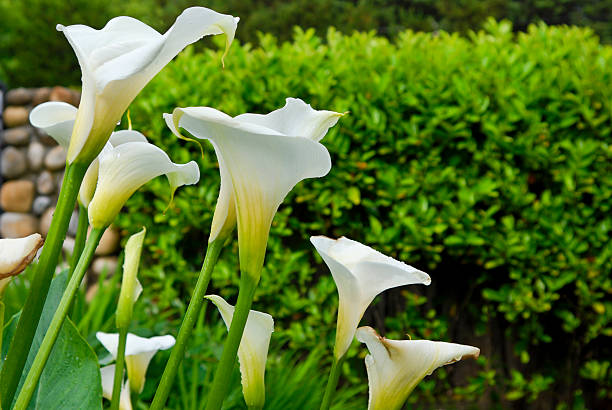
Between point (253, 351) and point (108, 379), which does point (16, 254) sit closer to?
point (253, 351)

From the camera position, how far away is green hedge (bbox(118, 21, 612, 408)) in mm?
2420

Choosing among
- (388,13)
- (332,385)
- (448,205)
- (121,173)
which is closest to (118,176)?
(121,173)

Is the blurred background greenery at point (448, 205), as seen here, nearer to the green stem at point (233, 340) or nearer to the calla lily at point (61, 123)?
the calla lily at point (61, 123)

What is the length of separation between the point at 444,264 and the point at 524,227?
36 centimetres

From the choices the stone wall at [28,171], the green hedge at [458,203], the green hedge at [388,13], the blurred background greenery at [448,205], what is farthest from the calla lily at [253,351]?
the green hedge at [388,13]

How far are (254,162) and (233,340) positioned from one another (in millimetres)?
113

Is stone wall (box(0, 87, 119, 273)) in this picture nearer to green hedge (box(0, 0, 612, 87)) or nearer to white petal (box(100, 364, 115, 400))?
white petal (box(100, 364, 115, 400))

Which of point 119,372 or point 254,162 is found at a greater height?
point 254,162

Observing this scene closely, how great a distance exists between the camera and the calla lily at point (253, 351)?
1.76 feet

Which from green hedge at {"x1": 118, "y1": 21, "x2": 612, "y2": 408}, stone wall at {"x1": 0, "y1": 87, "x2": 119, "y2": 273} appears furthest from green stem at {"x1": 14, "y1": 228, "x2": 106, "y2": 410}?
stone wall at {"x1": 0, "y1": 87, "x2": 119, "y2": 273}

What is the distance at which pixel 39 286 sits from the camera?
426mm

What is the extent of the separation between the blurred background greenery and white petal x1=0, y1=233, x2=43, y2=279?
1.82 meters

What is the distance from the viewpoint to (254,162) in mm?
424

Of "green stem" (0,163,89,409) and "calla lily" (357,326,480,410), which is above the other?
"green stem" (0,163,89,409)
